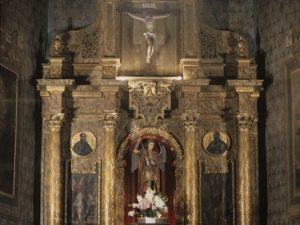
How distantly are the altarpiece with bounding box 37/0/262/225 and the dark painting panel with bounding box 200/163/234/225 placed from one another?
30 millimetres

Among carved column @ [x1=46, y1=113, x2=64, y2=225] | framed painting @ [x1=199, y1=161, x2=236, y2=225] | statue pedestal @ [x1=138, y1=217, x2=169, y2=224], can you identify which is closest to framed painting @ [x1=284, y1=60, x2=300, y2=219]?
framed painting @ [x1=199, y1=161, x2=236, y2=225]

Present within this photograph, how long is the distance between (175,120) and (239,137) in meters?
2.11

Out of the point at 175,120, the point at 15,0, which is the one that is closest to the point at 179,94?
the point at 175,120

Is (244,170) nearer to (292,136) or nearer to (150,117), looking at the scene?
(292,136)

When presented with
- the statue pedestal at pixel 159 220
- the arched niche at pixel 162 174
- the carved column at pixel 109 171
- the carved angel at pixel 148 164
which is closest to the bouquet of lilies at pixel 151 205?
the statue pedestal at pixel 159 220

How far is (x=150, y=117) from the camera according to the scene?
75.0 ft

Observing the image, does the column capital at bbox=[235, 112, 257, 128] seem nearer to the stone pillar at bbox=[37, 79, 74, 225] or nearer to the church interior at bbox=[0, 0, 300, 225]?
the church interior at bbox=[0, 0, 300, 225]

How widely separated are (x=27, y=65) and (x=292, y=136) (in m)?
8.03

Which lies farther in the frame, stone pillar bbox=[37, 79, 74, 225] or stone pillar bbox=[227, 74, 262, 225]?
stone pillar bbox=[227, 74, 262, 225]

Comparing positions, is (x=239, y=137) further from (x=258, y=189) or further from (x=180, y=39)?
(x=180, y=39)

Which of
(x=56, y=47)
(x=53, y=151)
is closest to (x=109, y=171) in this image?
(x=53, y=151)

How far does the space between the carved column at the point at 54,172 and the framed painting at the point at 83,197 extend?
20.6 inches

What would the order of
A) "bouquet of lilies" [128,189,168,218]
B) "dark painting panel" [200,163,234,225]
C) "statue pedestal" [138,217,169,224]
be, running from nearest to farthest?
"bouquet of lilies" [128,189,168,218] → "statue pedestal" [138,217,169,224] → "dark painting panel" [200,163,234,225]

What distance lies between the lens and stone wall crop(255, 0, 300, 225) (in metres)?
22.1
